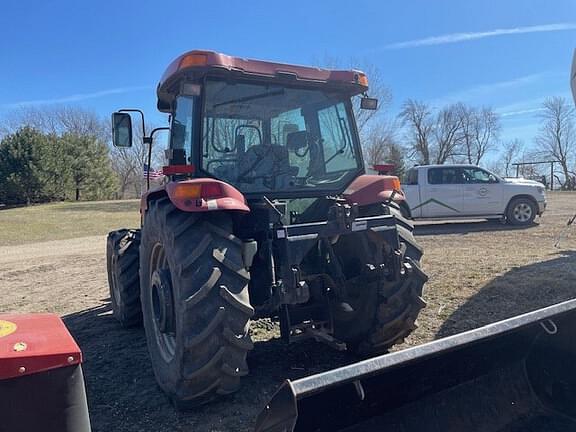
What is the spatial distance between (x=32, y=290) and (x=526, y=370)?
777 cm

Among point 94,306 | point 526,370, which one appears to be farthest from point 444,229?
point 526,370

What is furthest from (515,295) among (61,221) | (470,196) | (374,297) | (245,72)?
(61,221)

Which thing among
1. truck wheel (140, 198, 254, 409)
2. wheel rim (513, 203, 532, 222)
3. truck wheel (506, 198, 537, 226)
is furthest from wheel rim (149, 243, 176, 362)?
wheel rim (513, 203, 532, 222)

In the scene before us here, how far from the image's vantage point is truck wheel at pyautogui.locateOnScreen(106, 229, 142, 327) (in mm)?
5055

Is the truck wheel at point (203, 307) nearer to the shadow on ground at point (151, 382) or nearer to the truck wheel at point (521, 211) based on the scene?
the shadow on ground at point (151, 382)

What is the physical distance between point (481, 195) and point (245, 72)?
11.3 m

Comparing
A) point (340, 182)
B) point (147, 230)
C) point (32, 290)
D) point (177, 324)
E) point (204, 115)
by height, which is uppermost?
point (204, 115)

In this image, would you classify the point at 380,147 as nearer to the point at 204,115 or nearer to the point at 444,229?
the point at 444,229

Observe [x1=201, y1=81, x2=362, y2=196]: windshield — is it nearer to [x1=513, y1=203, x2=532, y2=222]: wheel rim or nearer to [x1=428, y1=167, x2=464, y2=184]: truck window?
[x1=428, y1=167, x2=464, y2=184]: truck window

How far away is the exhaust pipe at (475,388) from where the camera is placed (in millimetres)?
2221

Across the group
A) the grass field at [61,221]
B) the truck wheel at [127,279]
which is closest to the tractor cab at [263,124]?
the truck wheel at [127,279]

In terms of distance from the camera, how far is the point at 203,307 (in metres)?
3.07

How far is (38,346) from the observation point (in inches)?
91.9

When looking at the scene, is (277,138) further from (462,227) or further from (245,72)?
(462,227)
